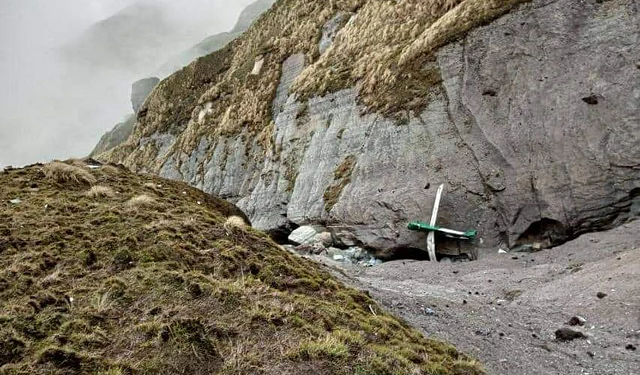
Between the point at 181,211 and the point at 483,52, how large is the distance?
21328 millimetres

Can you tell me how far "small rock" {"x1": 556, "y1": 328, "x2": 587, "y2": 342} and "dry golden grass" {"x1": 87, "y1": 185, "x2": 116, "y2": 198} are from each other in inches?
540

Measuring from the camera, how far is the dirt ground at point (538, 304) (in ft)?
36.7

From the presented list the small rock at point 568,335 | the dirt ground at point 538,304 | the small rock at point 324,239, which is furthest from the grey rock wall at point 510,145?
the small rock at point 568,335

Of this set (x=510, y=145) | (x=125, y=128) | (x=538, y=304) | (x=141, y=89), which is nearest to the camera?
(x=538, y=304)

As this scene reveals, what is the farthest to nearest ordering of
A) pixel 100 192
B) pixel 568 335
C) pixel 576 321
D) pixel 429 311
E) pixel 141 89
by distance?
pixel 141 89
pixel 100 192
pixel 429 311
pixel 576 321
pixel 568 335

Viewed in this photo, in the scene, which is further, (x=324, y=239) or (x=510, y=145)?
(x=324, y=239)

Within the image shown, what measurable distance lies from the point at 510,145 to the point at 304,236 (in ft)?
46.0

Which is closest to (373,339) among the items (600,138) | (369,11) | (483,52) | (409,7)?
(600,138)

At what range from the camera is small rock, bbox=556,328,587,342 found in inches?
484

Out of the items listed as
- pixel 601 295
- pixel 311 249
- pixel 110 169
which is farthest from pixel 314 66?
→ pixel 601 295

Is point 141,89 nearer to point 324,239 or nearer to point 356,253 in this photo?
point 324,239

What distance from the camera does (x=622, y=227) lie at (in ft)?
65.4

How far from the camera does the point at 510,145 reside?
81.5 feet

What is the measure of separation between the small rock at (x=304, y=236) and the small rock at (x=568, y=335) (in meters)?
19.4
